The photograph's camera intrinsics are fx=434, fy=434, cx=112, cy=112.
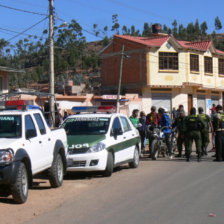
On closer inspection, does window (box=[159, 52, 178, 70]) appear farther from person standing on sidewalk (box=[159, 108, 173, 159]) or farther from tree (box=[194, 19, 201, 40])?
tree (box=[194, 19, 201, 40])

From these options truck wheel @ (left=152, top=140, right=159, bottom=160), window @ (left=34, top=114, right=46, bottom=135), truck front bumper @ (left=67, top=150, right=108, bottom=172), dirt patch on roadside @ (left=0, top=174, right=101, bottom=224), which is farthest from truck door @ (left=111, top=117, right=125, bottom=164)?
truck wheel @ (left=152, top=140, right=159, bottom=160)

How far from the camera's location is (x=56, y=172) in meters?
9.77

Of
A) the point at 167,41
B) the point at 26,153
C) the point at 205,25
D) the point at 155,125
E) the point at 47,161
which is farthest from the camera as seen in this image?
the point at 205,25

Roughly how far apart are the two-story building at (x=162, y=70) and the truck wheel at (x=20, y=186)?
31.2m

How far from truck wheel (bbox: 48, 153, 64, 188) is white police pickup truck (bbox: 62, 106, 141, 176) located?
0.81 metres

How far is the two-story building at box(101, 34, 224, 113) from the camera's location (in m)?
39.7

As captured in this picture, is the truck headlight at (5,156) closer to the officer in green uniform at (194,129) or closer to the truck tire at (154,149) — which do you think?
the officer in green uniform at (194,129)

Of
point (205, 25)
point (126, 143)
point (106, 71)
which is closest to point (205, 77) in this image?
point (106, 71)

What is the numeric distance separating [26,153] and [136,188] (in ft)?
9.40

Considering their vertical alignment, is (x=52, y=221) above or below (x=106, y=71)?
below

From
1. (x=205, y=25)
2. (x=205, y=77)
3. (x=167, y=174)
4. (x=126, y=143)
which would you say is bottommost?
(x=167, y=174)

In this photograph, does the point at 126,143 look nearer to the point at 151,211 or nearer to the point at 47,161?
the point at 47,161

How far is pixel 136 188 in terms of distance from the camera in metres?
9.77

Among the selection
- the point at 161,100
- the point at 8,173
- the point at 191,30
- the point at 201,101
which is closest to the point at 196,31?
the point at 191,30
